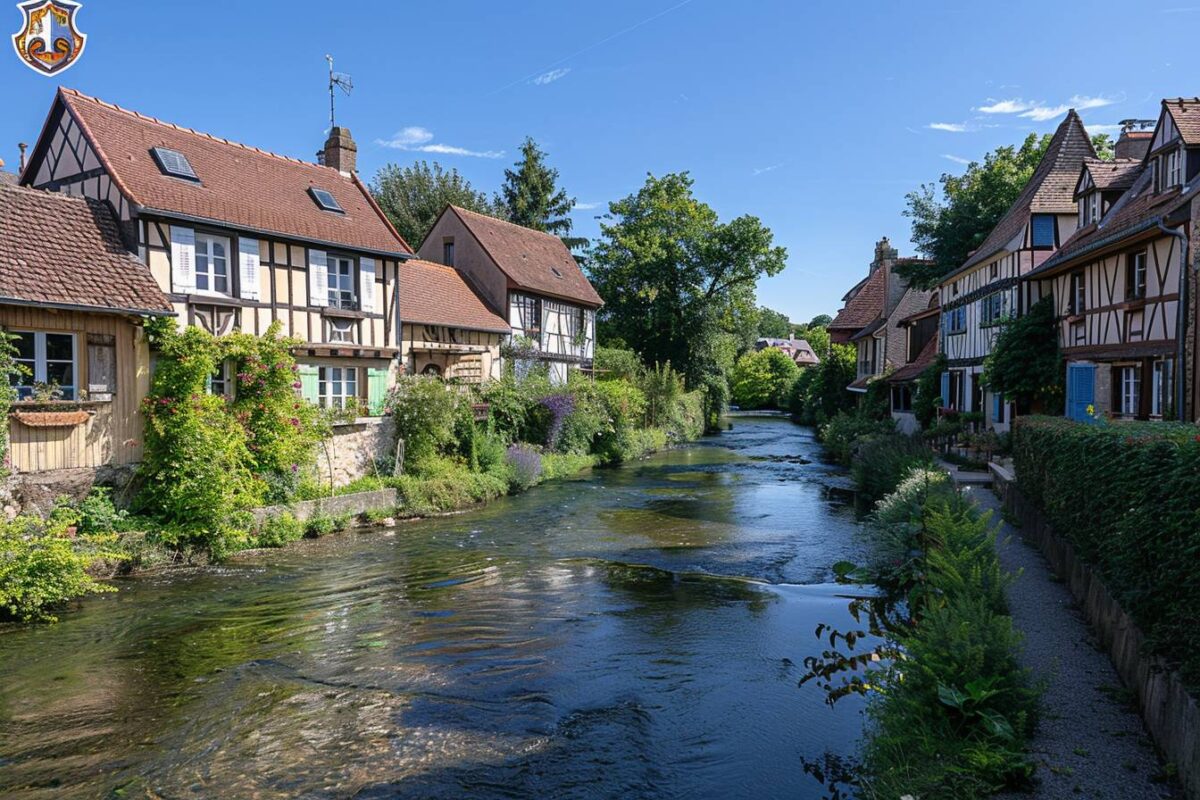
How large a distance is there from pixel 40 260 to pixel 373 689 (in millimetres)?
9466

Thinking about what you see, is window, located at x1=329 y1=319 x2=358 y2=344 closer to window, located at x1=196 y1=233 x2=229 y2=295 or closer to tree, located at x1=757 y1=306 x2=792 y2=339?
window, located at x1=196 y1=233 x2=229 y2=295

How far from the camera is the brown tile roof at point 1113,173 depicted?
18.3 meters

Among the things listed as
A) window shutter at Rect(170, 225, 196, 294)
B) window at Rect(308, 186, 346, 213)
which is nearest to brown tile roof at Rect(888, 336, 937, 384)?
window at Rect(308, 186, 346, 213)

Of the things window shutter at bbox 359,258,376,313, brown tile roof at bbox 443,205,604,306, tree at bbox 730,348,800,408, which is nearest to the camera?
window shutter at bbox 359,258,376,313

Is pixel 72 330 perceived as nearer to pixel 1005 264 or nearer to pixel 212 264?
pixel 212 264

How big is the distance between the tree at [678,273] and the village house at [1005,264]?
53.0 feet

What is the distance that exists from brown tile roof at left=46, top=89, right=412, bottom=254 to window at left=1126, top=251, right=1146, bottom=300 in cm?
1613

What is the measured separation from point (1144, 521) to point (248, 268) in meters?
15.5

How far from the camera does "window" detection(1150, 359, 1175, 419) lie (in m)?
14.3

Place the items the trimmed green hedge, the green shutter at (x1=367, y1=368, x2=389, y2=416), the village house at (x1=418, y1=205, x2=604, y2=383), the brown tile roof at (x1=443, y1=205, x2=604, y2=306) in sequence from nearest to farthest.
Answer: the trimmed green hedge, the green shutter at (x1=367, y1=368, x2=389, y2=416), the village house at (x1=418, y1=205, x2=604, y2=383), the brown tile roof at (x1=443, y1=205, x2=604, y2=306)

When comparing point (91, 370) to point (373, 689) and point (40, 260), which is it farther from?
point (373, 689)

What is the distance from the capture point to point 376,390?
19.0 m

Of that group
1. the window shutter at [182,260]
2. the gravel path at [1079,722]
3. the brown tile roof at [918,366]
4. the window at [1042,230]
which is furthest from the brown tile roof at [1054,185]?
the window shutter at [182,260]

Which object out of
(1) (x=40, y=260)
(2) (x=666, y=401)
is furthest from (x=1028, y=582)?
(2) (x=666, y=401)
